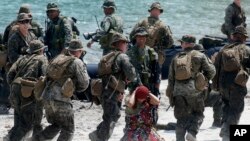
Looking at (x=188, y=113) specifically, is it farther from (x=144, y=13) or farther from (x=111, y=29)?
(x=144, y=13)

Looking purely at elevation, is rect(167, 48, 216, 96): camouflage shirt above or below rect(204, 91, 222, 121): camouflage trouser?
above

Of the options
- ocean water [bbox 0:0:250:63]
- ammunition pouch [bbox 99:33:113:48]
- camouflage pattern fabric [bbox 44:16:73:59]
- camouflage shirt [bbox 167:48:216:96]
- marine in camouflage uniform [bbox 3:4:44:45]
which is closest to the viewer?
camouflage shirt [bbox 167:48:216:96]

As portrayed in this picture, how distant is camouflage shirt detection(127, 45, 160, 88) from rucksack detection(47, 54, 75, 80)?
5.32 feet

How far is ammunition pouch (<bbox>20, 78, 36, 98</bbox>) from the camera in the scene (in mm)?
13617

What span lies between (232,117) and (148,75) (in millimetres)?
1539

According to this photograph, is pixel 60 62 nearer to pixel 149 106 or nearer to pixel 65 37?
pixel 149 106

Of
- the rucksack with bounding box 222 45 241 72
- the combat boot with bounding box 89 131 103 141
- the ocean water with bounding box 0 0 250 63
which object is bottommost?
the ocean water with bounding box 0 0 250 63

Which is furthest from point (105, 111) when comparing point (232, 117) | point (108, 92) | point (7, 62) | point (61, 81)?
point (7, 62)

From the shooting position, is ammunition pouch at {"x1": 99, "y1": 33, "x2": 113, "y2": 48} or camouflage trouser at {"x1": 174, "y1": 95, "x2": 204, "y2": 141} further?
ammunition pouch at {"x1": 99, "y1": 33, "x2": 113, "y2": 48}

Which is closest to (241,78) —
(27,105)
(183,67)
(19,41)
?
(183,67)

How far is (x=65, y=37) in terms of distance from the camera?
56.8 feet

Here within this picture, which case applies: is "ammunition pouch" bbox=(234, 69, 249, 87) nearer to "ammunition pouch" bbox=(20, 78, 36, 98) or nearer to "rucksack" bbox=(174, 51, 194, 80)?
"rucksack" bbox=(174, 51, 194, 80)

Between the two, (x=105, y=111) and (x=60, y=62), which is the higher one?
(x=60, y=62)

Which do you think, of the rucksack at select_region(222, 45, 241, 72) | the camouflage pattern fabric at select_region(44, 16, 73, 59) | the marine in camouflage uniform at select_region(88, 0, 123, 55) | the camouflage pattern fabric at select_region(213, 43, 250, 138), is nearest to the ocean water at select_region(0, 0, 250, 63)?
the marine in camouflage uniform at select_region(88, 0, 123, 55)
